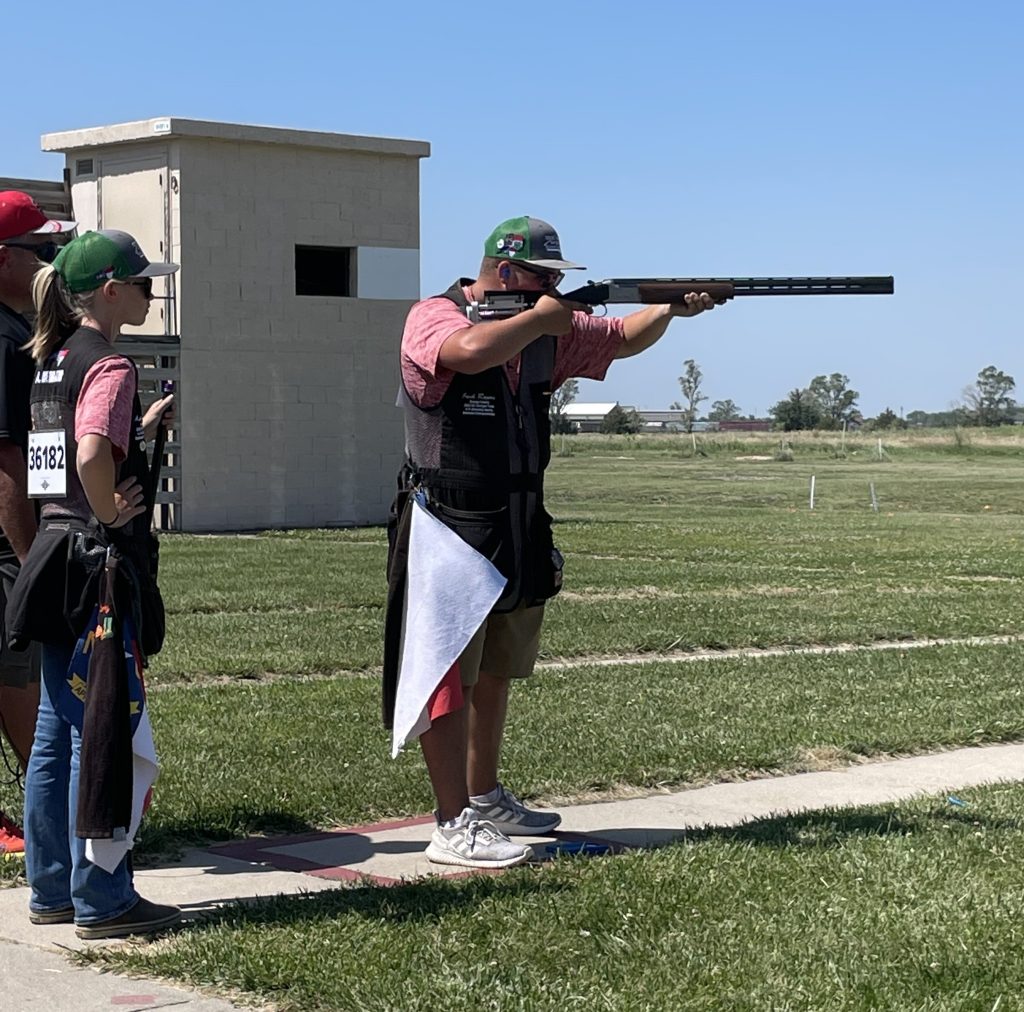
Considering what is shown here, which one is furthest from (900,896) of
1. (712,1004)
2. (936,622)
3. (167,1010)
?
(936,622)

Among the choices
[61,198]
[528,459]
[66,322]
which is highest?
[61,198]

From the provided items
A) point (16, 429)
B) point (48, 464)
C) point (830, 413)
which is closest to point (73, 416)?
point (48, 464)

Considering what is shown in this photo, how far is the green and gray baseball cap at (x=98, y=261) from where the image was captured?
17.7 feet

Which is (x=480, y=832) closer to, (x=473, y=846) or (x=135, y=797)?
(x=473, y=846)

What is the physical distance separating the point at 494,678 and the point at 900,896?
1691 millimetres

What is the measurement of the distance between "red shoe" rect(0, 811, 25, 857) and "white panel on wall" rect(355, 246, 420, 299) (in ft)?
71.4

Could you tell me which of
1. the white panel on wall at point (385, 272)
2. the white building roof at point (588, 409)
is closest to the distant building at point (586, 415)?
the white building roof at point (588, 409)

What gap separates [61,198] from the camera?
27.5m

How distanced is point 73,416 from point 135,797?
1167 millimetres

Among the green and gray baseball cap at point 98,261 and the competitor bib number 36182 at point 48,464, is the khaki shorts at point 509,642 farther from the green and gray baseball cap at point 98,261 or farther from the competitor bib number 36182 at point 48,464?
the green and gray baseball cap at point 98,261

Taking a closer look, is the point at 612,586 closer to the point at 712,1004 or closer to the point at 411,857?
the point at 411,857

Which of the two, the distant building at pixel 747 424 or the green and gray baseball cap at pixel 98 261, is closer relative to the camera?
the green and gray baseball cap at pixel 98 261

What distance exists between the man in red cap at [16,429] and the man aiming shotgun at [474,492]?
1270 mm

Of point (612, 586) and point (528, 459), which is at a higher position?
point (528, 459)
